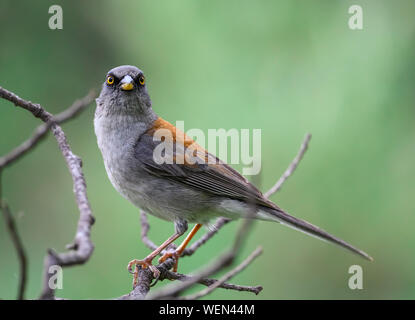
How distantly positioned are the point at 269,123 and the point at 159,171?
0.98m

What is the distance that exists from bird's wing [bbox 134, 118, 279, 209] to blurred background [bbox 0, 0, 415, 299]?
0.44 metres

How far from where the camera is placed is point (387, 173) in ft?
12.1

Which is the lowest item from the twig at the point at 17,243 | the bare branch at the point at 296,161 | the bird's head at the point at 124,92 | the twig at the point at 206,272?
the twig at the point at 206,272

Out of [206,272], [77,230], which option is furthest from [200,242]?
[206,272]

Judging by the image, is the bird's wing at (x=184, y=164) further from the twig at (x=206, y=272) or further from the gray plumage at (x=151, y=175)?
the twig at (x=206, y=272)

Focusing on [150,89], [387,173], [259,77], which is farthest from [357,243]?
[150,89]

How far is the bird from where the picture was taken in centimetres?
316

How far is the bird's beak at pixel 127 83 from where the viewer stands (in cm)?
322

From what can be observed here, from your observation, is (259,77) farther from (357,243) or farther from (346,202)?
(357,243)

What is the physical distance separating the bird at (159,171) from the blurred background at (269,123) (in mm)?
375

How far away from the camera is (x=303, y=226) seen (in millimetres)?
2945

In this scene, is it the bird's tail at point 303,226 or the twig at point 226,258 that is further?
the bird's tail at point 303,226

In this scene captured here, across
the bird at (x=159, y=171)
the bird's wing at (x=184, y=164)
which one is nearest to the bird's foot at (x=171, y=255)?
the bird at (x=159, y=171)

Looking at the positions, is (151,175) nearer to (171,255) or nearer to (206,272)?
(171,255)
